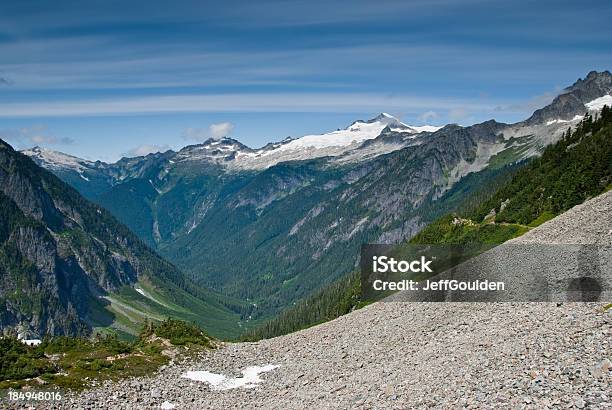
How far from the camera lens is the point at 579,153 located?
153 metres

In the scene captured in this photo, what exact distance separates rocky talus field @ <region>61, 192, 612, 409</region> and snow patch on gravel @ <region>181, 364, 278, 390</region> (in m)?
0.70

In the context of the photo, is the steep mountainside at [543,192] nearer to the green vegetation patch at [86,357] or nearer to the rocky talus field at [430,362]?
the rocky talus field at [430,362]

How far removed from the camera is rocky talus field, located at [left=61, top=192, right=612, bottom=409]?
36531 mm

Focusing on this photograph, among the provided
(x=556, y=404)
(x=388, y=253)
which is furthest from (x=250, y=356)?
(x=388, y=253)

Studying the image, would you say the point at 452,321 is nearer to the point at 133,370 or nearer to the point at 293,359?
the point at 293,359

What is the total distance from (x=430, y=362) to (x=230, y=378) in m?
26.2

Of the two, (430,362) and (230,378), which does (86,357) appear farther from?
(430,362)

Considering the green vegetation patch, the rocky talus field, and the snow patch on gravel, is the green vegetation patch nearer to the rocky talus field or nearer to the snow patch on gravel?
the rocky talus field

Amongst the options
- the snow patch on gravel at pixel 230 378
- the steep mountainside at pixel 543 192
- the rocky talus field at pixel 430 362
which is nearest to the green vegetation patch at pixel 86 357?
the rocky talus field at pixel 430 362

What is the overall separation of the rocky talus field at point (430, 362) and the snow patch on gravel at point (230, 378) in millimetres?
697

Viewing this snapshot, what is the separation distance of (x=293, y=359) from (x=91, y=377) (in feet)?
77.8

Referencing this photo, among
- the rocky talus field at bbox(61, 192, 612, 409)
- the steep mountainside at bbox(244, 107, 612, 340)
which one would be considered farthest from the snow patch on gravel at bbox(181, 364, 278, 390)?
the steep mountainside at bbox(244, 107, 612, 340)

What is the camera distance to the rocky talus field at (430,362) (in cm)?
3653

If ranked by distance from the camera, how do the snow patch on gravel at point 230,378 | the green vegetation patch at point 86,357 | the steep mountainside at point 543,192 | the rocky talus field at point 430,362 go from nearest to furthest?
the rocky talus field at point 430,362
the green vegetation patch at point 86,357
the snow patch on gravel at point 230,378
the steep mountainside at point 543,192
